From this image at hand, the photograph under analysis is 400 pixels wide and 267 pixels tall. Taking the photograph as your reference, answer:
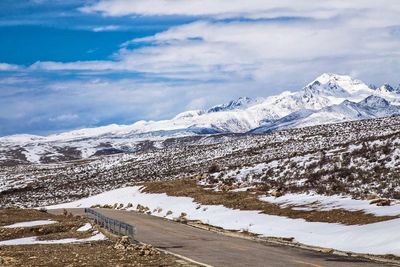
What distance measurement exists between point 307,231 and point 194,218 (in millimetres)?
14330

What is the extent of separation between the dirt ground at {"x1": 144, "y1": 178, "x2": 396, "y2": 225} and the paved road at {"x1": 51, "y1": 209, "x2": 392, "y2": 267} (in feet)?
14.6

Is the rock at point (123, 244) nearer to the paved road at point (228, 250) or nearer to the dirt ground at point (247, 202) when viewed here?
the paved road at point (228, 250)

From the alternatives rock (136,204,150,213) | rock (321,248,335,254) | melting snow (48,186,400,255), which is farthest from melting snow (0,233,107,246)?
rock (136,204,150,213)

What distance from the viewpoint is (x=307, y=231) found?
26.6 m

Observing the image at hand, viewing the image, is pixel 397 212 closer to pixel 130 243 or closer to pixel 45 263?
pixel 130 243

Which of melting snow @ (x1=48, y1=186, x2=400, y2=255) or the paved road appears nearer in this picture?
the paved road

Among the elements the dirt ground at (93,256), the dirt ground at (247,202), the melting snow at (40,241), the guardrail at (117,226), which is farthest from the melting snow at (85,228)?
the dirt ground at (247,202)

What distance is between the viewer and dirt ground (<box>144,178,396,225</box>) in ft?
87.8

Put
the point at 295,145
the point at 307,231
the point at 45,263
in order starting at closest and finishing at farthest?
the point at 45,263
the point at 307,231
the point at 295,145

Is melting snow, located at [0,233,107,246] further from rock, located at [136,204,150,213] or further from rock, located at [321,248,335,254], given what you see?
rock, located at [136,204,150,213]

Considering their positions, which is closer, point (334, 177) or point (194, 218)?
point (194, 218)

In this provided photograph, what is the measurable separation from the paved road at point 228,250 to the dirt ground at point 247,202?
14.6 ft

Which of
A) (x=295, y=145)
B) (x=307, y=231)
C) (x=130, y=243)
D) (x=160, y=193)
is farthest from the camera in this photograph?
(x=295, y=145)

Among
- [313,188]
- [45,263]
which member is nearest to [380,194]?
[313,188]
